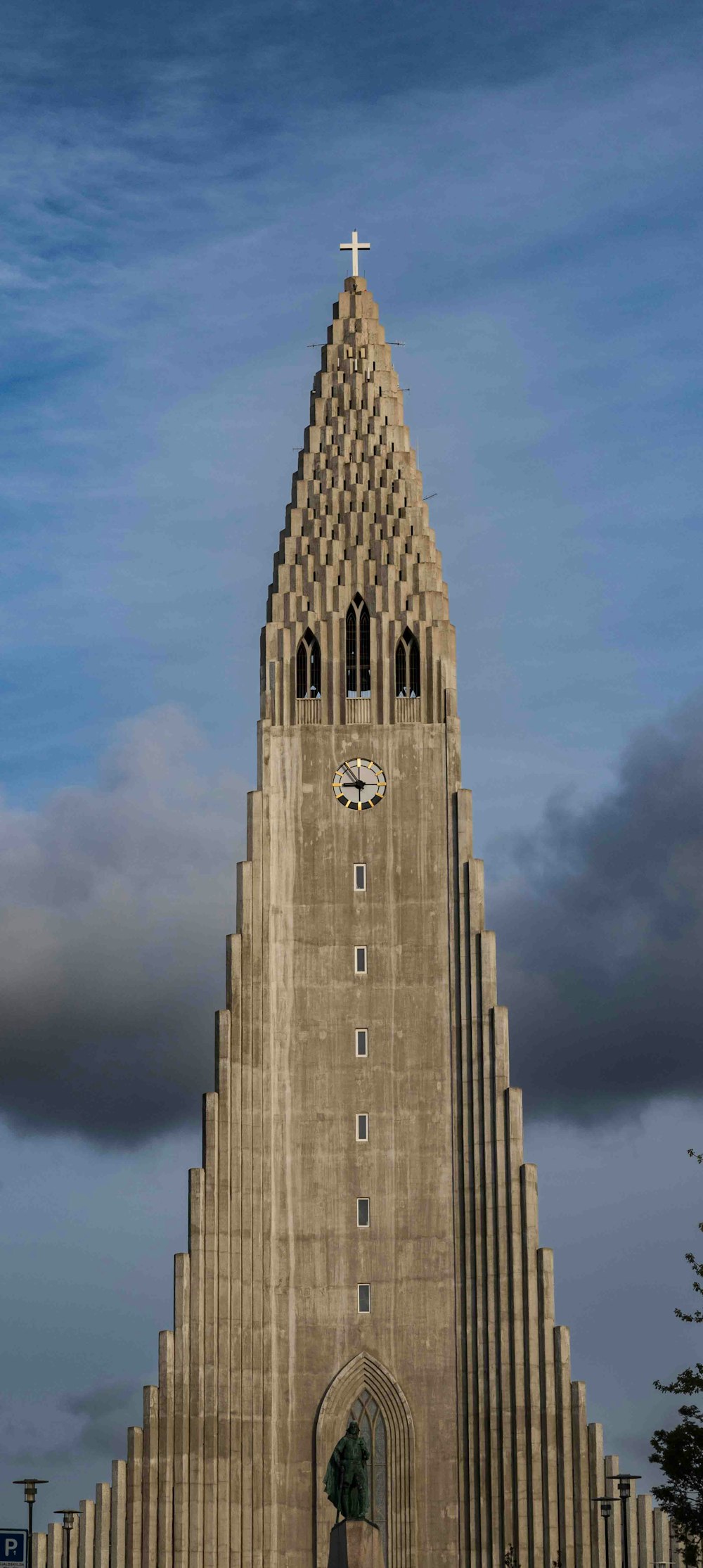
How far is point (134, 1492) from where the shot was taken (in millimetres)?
76938

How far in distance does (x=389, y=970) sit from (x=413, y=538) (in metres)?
16.6

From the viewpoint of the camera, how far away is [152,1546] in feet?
251

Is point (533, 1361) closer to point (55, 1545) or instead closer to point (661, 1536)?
point (661, 1536)

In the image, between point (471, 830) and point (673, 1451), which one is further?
point (471, 830)

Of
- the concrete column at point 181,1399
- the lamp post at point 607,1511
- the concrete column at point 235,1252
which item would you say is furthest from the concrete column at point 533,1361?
the concrete column at point 181,1399

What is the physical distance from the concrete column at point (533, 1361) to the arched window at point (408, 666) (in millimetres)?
17850

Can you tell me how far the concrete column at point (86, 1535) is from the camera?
250 ft

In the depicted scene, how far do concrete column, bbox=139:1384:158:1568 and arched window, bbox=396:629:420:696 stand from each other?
25968 millimetres

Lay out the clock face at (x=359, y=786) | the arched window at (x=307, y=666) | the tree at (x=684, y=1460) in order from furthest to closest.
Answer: the arched window at (x=307, y=666)
the clock face at (x=359, y=786)
the tree at (x=684, y=1460)

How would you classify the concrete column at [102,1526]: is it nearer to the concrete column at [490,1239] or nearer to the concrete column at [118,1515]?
the concrete column at [118,1515]

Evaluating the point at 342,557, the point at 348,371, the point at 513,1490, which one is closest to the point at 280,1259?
the point at 513,1490

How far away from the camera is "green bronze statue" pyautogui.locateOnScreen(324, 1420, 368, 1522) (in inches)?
2559

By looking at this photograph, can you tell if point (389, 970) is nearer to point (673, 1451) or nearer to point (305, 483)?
point (305, 483)

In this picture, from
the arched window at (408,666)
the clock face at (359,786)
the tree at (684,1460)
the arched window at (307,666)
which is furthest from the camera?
the arched window at (307,666)
